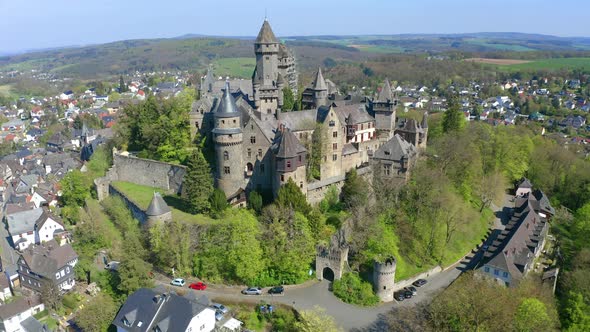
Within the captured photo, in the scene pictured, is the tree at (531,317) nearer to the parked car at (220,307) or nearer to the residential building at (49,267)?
the parked car at (220,307)

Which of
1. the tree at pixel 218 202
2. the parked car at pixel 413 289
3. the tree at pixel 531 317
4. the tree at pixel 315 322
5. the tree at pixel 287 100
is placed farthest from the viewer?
the tree at pixel 287 100

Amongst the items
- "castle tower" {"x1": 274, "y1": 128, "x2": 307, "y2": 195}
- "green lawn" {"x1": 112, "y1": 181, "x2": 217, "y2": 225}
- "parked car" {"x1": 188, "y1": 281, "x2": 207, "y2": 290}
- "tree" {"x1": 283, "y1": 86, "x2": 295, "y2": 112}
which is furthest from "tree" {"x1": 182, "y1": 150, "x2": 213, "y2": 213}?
"tree" {"x1": 283, "y1": 86, "x2": 295, "y2": 112}

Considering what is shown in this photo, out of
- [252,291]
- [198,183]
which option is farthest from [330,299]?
[198,183]

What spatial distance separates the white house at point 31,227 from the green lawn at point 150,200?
29.0ft

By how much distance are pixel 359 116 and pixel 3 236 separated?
164 ft

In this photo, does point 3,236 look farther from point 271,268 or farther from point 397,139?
point 397,139

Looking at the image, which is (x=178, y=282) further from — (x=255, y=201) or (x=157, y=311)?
(x=255, y=201)

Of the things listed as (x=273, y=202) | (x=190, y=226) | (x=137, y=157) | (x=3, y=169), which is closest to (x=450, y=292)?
(x=273, y=202)

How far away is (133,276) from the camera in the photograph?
38.6 meters

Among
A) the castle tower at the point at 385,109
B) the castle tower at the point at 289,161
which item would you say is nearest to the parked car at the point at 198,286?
the castle tower at the point at 289,161

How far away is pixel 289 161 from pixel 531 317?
22618 mm

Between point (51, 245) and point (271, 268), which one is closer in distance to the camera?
point (271, 268)

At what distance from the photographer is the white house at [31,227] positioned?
5600 cm

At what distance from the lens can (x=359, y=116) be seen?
5634cm
